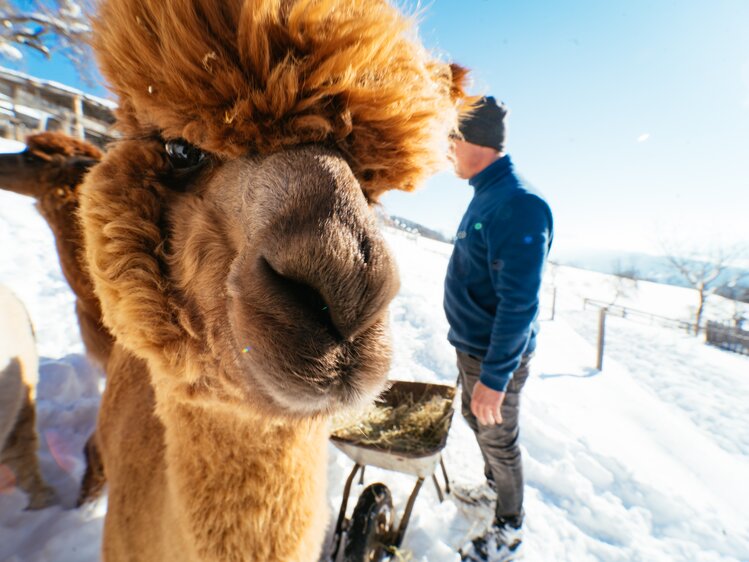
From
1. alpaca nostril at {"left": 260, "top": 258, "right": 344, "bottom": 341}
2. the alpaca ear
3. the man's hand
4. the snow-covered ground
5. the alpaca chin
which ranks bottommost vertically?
the snow-covered ground

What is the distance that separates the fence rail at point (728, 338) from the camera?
20.8 metres

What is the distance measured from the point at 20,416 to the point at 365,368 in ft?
10.4

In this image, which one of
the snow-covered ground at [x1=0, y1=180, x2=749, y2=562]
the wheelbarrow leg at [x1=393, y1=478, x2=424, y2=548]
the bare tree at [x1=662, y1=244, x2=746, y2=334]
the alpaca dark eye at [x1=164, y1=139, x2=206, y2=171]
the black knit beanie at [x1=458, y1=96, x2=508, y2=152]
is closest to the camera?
the alpaca dark eye at [x1=164, y1=139, x2=206, y2=171]

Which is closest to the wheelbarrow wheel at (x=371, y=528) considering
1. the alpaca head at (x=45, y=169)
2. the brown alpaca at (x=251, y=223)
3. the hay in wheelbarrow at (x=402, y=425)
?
the hay in wheelbarrow at (x=402, y=425)

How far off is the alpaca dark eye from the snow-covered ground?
4.79 feet

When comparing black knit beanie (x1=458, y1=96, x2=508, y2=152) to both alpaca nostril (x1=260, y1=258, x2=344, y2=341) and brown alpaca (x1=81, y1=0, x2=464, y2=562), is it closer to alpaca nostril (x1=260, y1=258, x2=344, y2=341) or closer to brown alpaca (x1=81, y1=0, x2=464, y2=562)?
brown alpaca (x1=81, y1=0, x2=464, y2=562)

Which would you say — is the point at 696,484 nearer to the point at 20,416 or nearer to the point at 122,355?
the point at 122,355

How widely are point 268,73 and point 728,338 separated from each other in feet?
95.9

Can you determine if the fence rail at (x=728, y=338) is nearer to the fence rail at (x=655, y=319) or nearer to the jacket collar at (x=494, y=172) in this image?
the fence rail at (x=655, y=319)

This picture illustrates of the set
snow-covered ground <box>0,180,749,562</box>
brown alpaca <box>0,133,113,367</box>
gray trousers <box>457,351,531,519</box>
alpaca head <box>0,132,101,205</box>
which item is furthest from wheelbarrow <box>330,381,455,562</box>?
alpaca head <box>0,132,101,205</box>

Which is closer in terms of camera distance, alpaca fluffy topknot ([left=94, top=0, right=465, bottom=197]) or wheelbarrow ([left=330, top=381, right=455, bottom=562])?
alpaca fluffy topknot ([left=94, top=0, right=465, bottom=197])

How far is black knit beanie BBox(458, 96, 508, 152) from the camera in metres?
2.58

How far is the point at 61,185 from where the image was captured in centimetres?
327

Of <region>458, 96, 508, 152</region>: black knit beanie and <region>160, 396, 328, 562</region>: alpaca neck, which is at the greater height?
<region>458, 96, 508, 152</region>: black knit beanie
